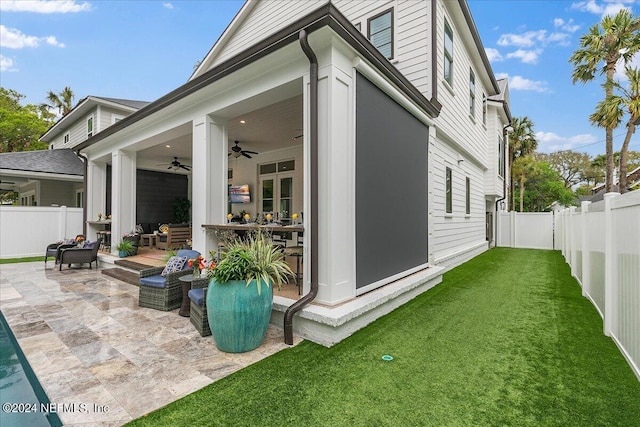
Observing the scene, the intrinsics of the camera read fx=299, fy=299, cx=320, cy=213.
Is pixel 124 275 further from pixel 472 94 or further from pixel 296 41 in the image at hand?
pixel 472 94

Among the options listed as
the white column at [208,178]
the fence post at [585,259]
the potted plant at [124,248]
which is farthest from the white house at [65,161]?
the fence post at [585,259]

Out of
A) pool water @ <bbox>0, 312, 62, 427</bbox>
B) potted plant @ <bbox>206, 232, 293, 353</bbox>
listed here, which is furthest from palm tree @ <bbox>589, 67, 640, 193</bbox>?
pool water @ <bbox>0, 312, 62, 427</bbox>

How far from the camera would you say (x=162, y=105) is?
5.76m

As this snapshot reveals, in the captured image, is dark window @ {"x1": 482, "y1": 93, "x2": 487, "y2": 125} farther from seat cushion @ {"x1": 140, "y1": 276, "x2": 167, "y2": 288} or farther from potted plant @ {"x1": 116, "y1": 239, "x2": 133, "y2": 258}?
potted plant @ {"x1": 116, "y1": 239, "x2": 133, "y2": 258}

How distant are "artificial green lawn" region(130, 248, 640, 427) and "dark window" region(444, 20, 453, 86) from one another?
5.89 m

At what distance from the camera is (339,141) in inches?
141

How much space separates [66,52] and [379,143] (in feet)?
87.6

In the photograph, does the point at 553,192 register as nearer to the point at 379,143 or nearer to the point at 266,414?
the point at 379,143

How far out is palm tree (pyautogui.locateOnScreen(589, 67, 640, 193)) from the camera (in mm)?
10406

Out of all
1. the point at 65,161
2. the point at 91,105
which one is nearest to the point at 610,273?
the point at 65,161

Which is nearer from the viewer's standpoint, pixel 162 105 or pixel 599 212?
pixel 599 212

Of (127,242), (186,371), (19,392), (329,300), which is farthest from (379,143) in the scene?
(127,242)

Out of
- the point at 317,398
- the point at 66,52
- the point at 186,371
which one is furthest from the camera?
the point at 66,52

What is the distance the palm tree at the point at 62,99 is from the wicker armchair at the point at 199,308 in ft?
107
